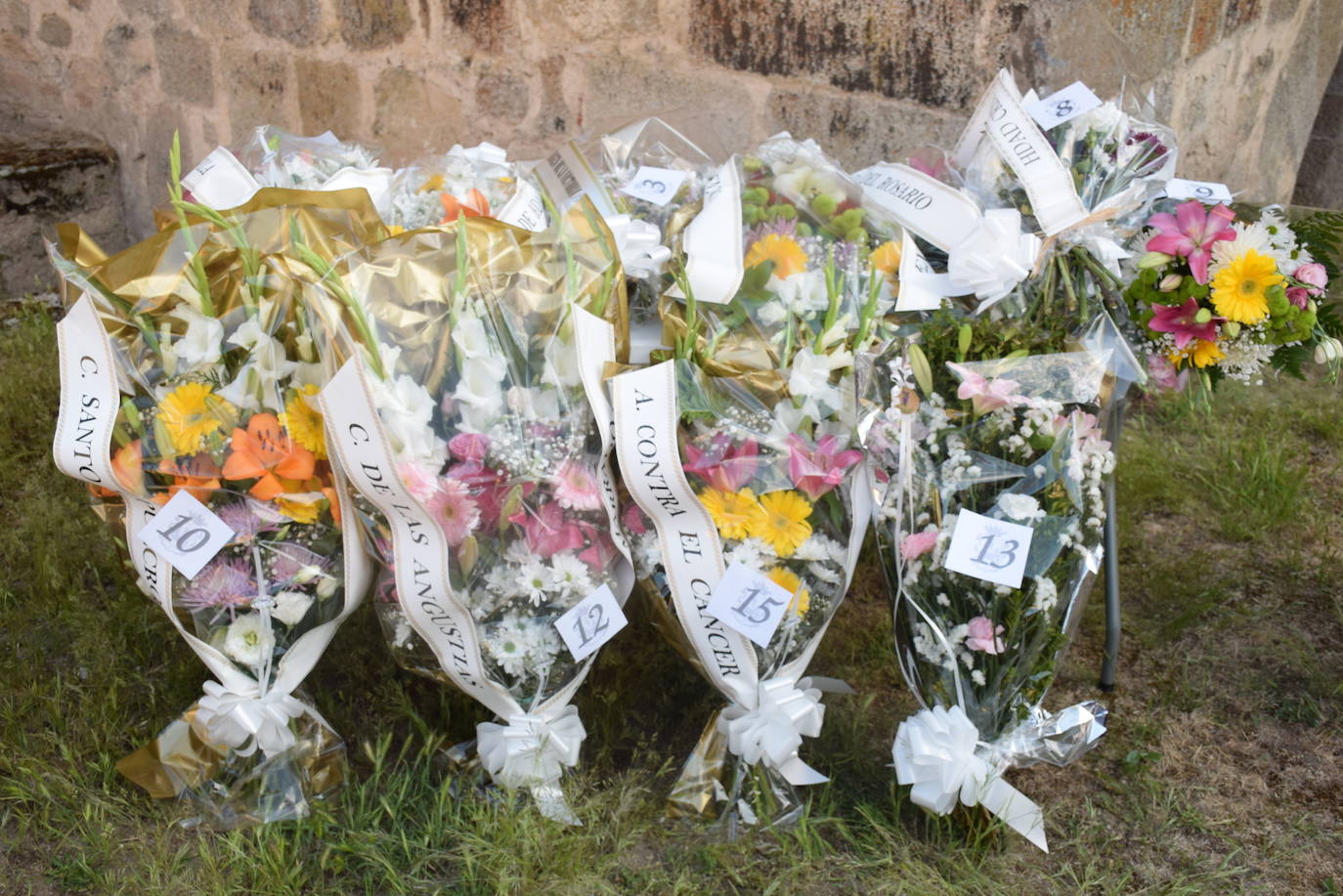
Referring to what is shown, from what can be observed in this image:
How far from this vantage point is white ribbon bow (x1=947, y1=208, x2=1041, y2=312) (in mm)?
1944

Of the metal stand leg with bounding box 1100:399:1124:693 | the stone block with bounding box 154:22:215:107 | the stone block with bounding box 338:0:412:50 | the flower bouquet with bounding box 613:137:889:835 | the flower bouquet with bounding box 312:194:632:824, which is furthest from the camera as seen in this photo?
the stone block with bounding box 154:22:215:107

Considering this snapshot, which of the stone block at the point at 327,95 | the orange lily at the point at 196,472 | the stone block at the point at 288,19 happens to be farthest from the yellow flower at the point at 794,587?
the stone block at the point at 288,19

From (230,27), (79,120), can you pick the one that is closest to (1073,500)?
(230,27)

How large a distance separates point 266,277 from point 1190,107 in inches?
110

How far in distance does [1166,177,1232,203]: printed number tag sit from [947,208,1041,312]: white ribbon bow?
0.35m

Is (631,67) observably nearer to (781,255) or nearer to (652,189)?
(652,189)

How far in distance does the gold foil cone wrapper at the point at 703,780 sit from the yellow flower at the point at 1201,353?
3.20ft

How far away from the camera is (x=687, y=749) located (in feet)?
7.66

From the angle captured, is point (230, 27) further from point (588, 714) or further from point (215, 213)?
point (588, 714)

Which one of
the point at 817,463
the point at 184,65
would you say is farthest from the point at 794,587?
the point at 184,65

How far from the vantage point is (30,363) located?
3.71m

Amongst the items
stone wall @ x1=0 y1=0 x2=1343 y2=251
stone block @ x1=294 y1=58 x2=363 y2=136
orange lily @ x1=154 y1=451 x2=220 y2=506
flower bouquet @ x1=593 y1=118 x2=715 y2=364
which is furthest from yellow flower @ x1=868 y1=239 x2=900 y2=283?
stone block @ x1=294 y1=58 x2=363 y2=136

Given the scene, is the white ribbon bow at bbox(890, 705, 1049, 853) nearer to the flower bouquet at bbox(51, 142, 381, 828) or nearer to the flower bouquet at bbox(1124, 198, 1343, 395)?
the flower bouquet at bbox(1124, 198, 1343, 395)

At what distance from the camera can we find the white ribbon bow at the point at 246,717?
1.96 m
